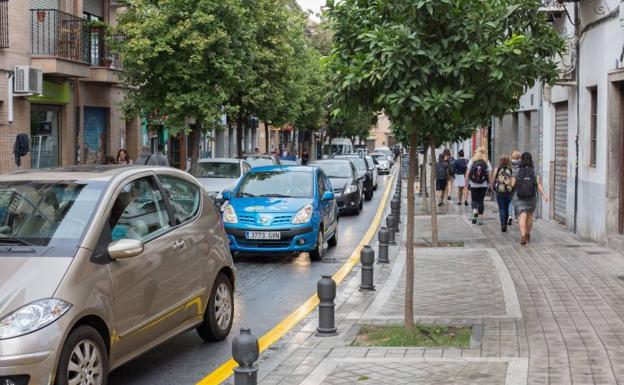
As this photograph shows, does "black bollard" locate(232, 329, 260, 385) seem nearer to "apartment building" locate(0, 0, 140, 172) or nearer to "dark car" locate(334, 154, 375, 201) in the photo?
"apartment building" locate(0, 0, 140, 172)

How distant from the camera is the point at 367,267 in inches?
429

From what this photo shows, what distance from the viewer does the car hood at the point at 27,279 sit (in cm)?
540

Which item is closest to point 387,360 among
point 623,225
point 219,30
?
point 623,225

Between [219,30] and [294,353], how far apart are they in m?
17.1

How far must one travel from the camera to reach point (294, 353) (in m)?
7.75

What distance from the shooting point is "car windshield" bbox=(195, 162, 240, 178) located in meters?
22.2

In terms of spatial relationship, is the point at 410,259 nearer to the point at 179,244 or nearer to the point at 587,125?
the point at 179,244

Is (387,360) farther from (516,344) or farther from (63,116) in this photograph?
(63,116)

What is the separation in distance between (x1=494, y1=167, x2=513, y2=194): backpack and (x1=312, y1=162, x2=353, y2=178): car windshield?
828cm

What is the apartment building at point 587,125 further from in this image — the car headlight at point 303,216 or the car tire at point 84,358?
the car tire at point 84,358

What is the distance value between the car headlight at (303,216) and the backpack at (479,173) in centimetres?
670

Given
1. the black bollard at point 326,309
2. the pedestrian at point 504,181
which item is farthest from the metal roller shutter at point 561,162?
the black bollard at point 326,309

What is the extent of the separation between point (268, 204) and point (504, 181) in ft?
18.8

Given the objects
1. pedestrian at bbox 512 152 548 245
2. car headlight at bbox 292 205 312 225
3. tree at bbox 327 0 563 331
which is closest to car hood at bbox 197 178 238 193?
car headlight at bbox 292 205 312 225
